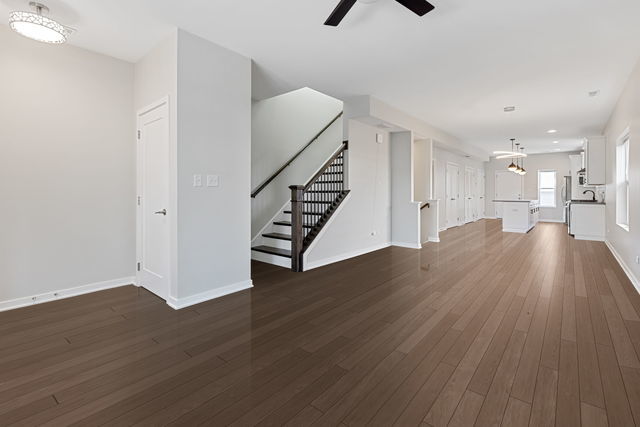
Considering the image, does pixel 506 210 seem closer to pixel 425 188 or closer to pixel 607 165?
pixel 607 165

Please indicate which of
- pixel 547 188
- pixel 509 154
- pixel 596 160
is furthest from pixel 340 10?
pixel 547 188

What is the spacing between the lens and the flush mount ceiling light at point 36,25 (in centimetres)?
242

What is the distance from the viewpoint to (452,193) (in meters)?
9.95

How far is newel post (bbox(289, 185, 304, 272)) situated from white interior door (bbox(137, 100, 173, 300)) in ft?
5.77

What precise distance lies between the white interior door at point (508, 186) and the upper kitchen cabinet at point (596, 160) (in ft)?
20.3

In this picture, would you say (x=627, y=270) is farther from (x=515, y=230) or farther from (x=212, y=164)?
(x=212, y=164)

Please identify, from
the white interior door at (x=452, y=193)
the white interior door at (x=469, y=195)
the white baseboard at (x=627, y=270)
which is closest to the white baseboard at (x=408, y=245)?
the white baseboard at (x=627, y=270)

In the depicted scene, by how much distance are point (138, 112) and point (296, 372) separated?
3.45 meters

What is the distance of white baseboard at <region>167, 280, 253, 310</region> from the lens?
3.10 meters

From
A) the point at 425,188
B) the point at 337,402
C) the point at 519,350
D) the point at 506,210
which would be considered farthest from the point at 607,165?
the point at 337,402

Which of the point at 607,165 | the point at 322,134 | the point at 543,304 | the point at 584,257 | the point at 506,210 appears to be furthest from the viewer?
the point at 506,210

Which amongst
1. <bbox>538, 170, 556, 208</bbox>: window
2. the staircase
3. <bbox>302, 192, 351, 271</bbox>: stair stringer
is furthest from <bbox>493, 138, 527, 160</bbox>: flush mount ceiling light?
<bbox>302, 192, 351, 271</bbox>: stair stringer

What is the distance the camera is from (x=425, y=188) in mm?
7039

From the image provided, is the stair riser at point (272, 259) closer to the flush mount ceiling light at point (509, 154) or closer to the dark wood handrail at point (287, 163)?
the dark wood handrail at point (287, 163)
